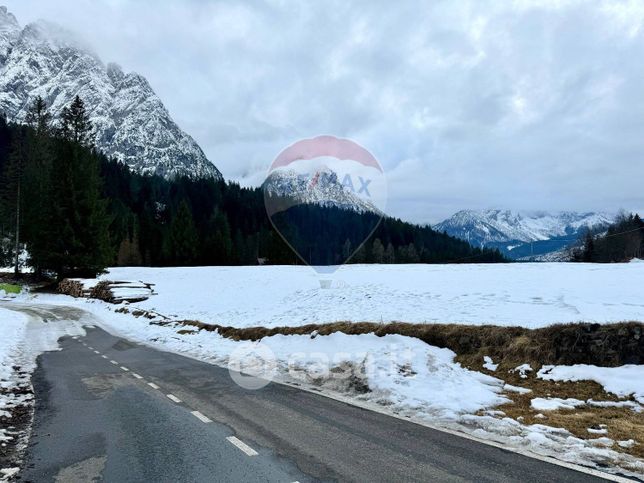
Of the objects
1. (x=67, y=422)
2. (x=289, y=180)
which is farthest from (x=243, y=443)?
(x=289, y=180)

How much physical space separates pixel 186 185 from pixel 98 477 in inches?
5629

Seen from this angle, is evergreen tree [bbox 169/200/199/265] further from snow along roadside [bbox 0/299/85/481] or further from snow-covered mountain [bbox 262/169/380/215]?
snow along roadside [bbox 0/299/85/481]

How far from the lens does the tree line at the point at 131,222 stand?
155ft

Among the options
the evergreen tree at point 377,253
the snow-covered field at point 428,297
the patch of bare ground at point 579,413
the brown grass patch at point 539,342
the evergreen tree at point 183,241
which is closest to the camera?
the patch of bare ground at point 579,413

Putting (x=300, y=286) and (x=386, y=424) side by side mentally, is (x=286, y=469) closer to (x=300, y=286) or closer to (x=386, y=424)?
(x=386, y=424)

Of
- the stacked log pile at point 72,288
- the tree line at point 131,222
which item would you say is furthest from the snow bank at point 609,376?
the stacked log pile at point 72,288

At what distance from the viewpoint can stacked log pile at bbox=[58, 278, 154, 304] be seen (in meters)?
36.3

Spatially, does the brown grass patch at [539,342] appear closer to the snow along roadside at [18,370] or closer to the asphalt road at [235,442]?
the asphalt road at [235,442]

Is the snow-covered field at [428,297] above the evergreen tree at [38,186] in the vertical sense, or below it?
below

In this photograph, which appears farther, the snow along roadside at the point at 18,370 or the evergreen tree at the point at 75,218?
the evergreen tree at the point at 75,218

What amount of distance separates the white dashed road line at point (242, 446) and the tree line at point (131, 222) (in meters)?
19.0

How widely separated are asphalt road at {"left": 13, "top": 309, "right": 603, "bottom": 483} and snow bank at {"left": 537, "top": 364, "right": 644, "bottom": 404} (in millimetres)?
4255

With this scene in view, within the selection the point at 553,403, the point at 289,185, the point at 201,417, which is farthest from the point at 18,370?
the point at 289,185

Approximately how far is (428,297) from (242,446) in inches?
589
